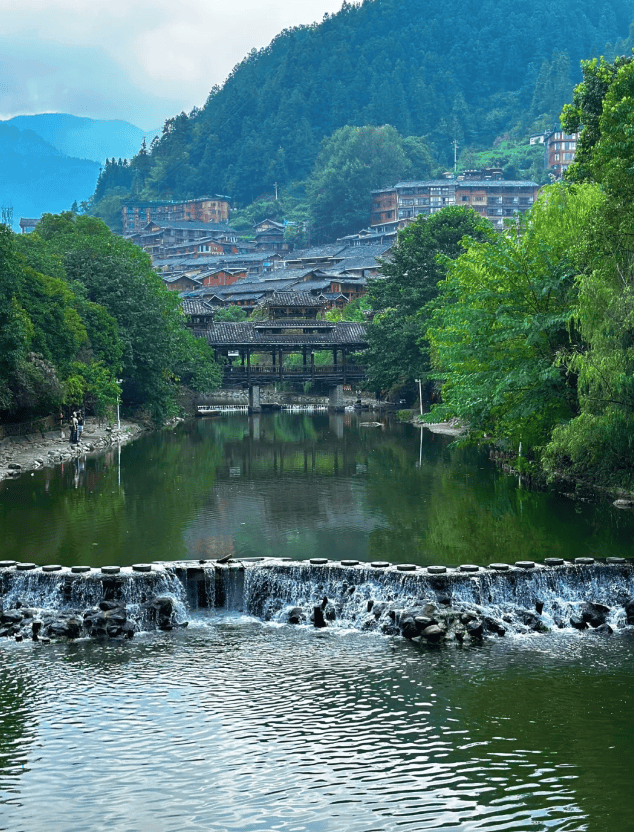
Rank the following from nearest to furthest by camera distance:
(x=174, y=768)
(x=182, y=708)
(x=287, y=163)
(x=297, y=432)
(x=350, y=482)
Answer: (x=174, y=768) → (x=182, y=708) → (x=350, y=482) → (x=297, y=432) → (x=287, y=163)

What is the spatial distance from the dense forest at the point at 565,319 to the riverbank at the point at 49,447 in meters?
15.4

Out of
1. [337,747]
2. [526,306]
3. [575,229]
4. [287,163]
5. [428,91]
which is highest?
[428,91]

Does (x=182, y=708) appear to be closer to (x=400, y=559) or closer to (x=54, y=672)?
(x=54, y=672)

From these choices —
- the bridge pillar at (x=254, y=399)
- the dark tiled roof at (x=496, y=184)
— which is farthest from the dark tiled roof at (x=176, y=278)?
the bridge pillar at (x=254, y=399)

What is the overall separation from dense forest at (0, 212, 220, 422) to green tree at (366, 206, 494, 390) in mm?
12975

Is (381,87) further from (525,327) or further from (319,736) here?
(319,736)

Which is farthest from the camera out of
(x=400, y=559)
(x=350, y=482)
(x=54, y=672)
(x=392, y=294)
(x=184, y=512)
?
(x=392, y=294)

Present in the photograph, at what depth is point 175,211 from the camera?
546 feet

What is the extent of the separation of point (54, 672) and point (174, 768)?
14.3 ft

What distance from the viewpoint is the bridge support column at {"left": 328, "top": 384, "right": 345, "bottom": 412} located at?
258 ft

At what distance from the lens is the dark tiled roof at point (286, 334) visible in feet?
249

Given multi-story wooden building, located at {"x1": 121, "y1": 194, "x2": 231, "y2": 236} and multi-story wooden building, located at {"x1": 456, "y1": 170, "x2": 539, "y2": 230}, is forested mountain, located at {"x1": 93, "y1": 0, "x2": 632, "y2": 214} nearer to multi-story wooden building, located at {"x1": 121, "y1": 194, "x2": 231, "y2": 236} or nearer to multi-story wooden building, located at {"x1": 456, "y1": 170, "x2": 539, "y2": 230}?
multi-story wooden building, located at {"x1": 121, "y1": 194, "x2": 231, "y2": 236}

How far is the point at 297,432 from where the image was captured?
5781 centimetres

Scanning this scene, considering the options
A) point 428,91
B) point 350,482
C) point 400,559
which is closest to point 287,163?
point 428,91
